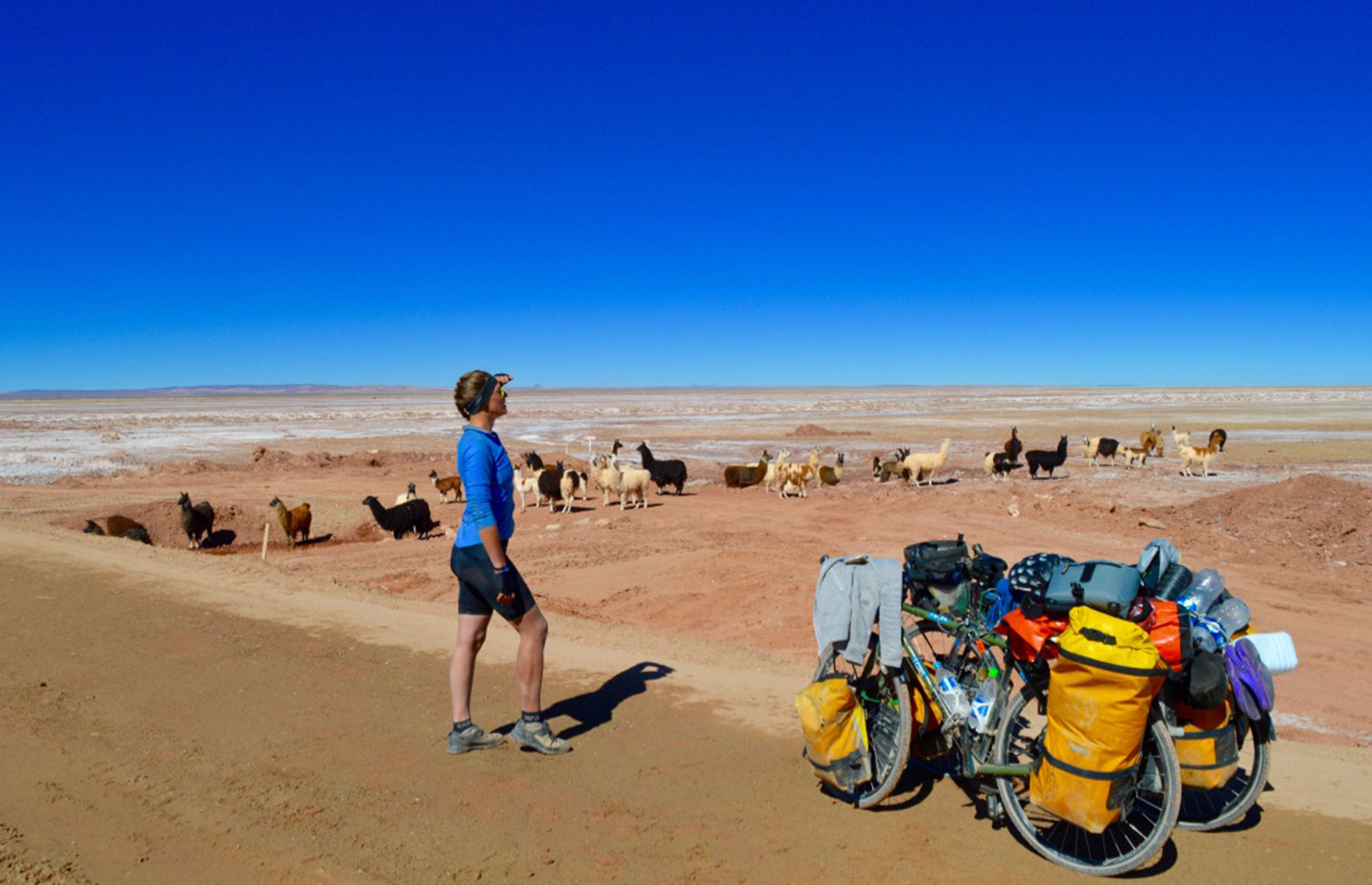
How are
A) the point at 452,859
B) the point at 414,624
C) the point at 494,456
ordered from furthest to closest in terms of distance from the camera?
the point at 414,624
the point at 494,456
the point at 452,859

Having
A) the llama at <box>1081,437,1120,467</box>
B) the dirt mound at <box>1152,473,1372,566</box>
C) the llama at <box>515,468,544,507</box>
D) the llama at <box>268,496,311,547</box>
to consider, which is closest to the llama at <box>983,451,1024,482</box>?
the llama at <box>1081,437,1120,467</box>

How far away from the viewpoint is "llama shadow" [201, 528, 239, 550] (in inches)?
711

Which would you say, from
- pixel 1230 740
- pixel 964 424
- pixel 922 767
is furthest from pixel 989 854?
pixel 964 424

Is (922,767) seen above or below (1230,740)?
below

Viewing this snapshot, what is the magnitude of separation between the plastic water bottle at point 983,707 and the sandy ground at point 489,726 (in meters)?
0.51

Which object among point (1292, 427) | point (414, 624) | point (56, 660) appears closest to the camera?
point (56, 660)

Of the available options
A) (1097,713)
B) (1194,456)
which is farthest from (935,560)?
(1194,456)

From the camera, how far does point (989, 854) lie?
3.80m

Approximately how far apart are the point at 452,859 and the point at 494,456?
76.1 inches

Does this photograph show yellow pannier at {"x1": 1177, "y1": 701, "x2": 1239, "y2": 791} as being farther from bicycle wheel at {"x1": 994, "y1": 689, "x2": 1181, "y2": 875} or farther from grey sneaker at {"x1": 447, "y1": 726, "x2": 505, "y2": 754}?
grey sneaker at {"x1": 447, "y1": 726, "x2": 505, "y2": 754}

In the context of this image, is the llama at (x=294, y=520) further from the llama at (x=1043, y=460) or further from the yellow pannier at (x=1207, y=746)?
the llama at (x=1043, y=460)

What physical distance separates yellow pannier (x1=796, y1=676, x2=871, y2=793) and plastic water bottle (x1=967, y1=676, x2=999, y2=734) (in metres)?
0.55

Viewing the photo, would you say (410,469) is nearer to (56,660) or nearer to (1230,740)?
(56,660)

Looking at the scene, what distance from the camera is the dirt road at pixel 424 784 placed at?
12.2 ft
